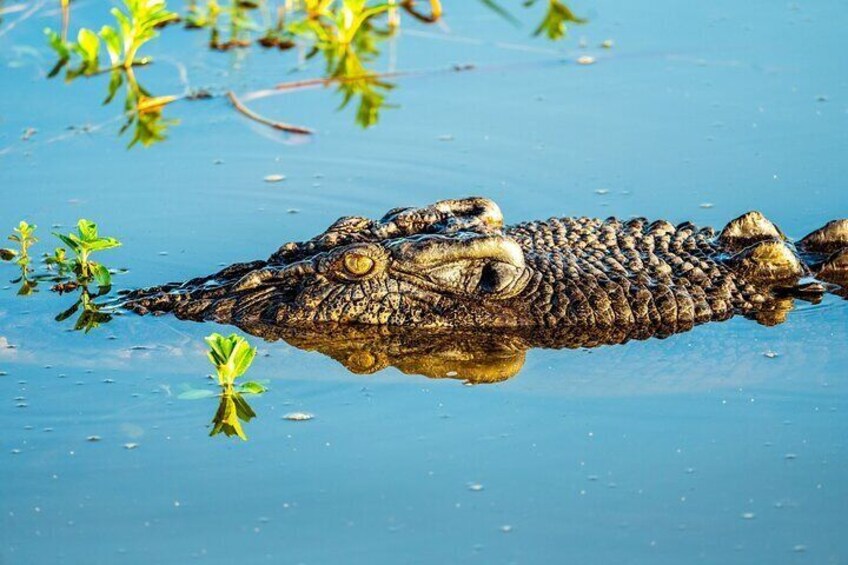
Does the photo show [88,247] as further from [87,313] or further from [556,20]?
[556,20]

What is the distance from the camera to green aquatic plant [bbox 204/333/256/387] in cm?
699

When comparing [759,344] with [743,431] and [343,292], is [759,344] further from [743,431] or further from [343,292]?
[343,292]

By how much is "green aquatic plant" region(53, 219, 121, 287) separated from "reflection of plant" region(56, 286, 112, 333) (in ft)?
0.27

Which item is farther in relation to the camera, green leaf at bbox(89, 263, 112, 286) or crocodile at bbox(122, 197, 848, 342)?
green leaf at bbox(89, 263, 112, 286)

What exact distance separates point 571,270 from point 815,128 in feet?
9.97

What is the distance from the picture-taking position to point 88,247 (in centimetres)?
815

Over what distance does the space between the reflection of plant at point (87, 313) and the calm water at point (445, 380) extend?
8cm

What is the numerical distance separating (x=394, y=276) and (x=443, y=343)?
1.19ft

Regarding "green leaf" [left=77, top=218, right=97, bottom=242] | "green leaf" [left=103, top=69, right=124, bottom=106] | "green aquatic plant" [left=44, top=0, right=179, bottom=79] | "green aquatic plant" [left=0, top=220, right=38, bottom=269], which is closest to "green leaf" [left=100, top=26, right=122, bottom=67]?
"green aquatic plant" [left=44, top=0, right=179, bottom=79]

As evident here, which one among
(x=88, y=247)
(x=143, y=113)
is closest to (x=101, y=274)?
(x=88, y=247)

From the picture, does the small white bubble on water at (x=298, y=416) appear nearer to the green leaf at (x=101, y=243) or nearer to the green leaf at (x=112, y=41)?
the green leaf at (x=101, y=243)

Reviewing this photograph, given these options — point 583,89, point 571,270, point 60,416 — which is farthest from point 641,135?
point 60,416

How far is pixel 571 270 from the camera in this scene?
773 cm

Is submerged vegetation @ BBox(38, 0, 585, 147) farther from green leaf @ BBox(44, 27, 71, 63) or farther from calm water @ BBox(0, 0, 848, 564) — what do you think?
calm water @ BBox(0, 0, 848, 564)
